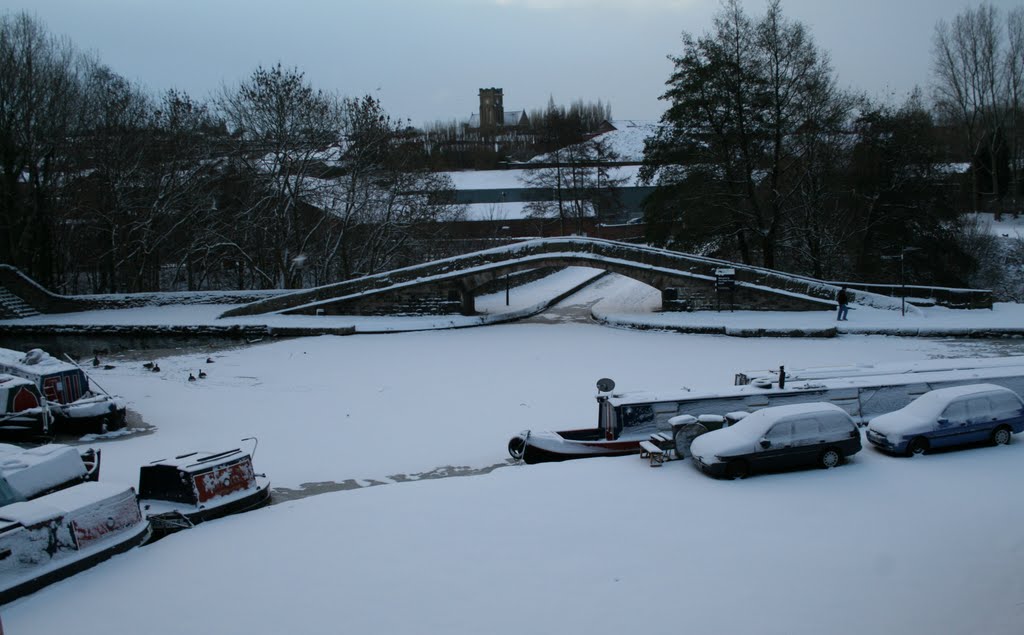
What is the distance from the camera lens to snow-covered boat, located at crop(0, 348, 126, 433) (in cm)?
1484

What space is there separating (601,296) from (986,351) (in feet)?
57.4

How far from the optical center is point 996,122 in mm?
38875

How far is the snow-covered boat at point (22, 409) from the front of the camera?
46.3 ft

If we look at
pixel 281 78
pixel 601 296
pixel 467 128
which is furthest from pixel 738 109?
pixel 467 128

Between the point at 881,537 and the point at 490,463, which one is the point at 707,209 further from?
the point at 881,537

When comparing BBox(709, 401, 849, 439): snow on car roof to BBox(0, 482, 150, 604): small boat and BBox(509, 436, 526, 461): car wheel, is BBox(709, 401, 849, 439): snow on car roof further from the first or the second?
BBox(0, 482, 150, 604): small boat

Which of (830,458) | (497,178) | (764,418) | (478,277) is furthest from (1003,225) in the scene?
(764,418)

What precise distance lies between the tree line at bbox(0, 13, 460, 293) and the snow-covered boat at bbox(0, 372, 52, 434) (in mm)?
16619

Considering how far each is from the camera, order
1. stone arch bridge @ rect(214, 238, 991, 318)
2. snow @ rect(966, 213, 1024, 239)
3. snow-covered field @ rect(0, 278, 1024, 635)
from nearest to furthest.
→ snow-covered field @ rect(0, 278, 1024, 635), stone arch bridge @ rect(214, 238, 991, 318), snow @ rect(966, 213, 1024, 239)

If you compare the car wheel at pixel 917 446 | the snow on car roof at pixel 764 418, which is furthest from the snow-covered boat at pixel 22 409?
the car wheel at pixel 917 446

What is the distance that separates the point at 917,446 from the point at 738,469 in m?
3.06

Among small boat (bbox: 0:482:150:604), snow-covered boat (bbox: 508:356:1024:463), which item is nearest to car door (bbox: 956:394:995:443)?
snow-covered boat (bbox: 508:356:1024:463)

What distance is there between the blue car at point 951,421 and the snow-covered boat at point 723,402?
1371 mm

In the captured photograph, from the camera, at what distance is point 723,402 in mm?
12625
